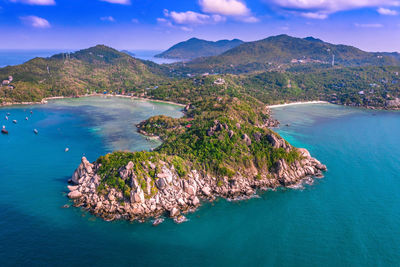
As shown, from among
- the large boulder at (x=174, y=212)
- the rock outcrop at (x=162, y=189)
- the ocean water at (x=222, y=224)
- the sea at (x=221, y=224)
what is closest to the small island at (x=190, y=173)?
the rock outcrop at (x=162, y=189)

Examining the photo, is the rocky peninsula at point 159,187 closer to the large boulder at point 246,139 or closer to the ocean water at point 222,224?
the ocean water at point 222,224

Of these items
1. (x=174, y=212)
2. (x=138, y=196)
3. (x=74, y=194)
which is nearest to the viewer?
(x=174, y=212)

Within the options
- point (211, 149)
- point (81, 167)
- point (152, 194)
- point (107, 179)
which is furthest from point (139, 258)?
point (211, 149)

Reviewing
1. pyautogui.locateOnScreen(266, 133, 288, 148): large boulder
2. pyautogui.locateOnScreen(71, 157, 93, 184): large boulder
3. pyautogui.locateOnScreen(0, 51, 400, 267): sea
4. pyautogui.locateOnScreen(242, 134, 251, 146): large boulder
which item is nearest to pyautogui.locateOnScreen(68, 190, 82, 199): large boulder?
pyautogui.locateOnScreen(0, 51, 400, 267): sea

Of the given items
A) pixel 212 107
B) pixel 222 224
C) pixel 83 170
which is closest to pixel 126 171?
pixel 83 170

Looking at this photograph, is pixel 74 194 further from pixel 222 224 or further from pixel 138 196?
pixel 222 224

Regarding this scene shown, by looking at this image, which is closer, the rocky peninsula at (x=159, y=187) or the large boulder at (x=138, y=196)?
the large boulder at (x=138, y=196)
